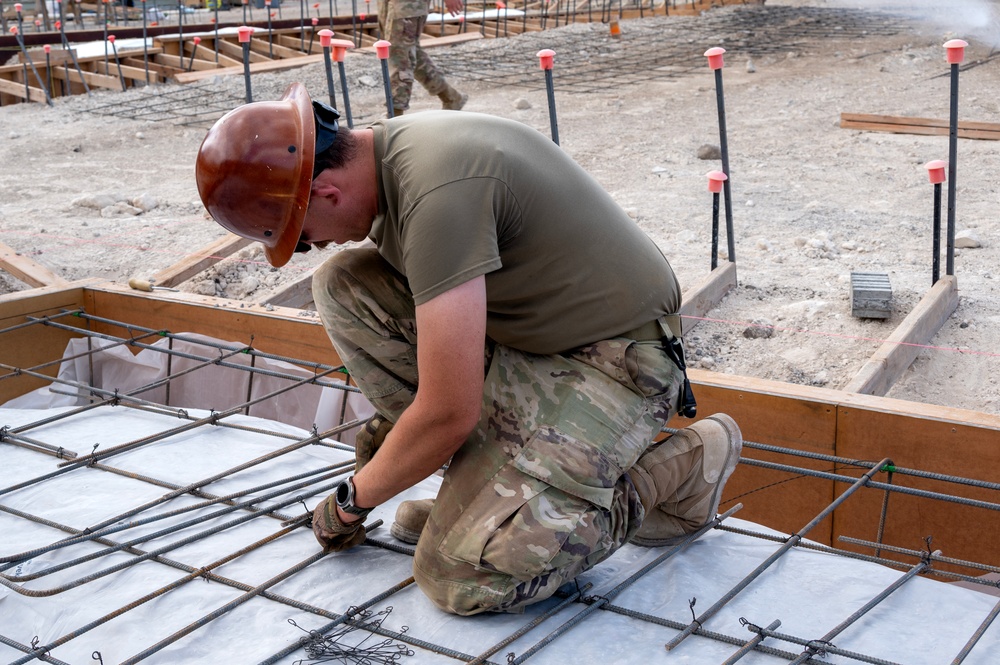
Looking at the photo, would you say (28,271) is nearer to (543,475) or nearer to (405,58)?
(543,475)

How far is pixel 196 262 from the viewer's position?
4.07 metres

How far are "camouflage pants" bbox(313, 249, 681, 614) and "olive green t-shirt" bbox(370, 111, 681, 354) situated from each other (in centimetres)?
7

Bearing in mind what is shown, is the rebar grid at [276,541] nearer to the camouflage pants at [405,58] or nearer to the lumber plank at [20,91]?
the camouflage pants at [405,58]

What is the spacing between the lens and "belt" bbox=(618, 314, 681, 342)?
1.85 metres

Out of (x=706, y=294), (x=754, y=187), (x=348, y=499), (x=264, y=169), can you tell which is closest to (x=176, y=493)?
(x=348, y=499)

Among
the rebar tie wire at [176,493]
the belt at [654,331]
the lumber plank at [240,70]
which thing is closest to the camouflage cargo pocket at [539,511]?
the belt at [654,331]

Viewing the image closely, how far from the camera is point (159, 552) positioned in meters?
2.10

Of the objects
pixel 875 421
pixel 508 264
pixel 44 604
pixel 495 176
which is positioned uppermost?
pixel 495 176

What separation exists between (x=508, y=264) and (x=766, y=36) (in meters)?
9.91

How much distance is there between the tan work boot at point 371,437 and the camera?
2.09m

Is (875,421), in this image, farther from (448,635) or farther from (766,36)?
(766,36)

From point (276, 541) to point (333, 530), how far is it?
0.83 feet

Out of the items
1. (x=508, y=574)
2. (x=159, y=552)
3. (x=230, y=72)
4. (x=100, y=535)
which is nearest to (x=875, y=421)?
(x=508, y=574)

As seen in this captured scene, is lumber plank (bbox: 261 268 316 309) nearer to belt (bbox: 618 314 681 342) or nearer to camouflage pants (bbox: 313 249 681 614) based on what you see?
camouflage pants (bbox: 313 249 681 614)
